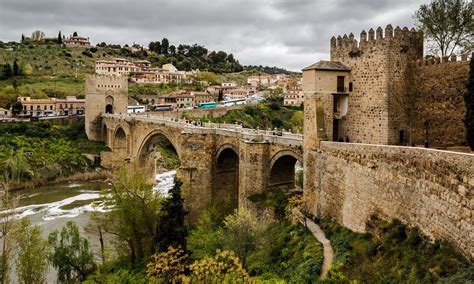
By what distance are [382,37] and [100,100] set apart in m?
47.1

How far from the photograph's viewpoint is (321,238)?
1845 cm

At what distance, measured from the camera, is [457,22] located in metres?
20.3

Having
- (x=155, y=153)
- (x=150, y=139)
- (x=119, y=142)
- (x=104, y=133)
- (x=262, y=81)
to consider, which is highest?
(x=262, y=81)

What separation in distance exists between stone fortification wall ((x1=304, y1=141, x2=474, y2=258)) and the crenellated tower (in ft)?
7.92

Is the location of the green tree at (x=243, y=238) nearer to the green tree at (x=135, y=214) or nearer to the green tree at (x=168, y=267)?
the green tree at (x=168, y=267)

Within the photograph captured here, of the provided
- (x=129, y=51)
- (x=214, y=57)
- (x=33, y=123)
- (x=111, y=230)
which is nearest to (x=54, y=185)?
(x=33, y=123)

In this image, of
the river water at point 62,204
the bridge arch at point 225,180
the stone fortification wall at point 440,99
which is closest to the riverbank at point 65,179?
the river water at point 62,204

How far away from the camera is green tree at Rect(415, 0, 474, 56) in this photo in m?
20.1

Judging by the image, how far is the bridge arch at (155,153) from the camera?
44638 mm

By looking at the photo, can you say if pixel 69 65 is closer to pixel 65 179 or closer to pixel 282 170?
pixel 65 179

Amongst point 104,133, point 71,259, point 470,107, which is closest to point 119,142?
point 104,133

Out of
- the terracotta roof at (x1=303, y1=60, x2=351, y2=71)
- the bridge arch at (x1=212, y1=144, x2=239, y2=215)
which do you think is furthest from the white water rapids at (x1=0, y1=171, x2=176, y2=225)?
the terracotta roof at (x1=303, y1=60, x2=351, y2=71)

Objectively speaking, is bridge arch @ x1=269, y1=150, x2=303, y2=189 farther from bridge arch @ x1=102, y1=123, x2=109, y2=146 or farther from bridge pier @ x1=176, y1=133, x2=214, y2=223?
bridge arch @ x1=102, y1=123, x2=109, y2=146

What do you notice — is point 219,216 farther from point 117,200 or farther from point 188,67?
point 188,67
